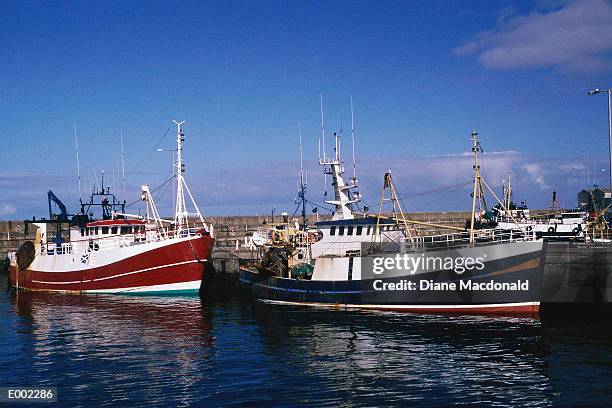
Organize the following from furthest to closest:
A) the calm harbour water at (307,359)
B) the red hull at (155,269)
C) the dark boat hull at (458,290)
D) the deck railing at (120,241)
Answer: the deck railing at (120,241) → the red hull at (155,269) → the dark boat hull at (458,290) → the calm harbour water at (307,359)

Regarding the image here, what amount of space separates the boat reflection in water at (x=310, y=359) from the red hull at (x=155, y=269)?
8.69 meters

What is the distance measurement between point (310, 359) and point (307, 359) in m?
0.11

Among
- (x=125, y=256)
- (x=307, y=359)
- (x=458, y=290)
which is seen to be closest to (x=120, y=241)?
(x=125, y=256)

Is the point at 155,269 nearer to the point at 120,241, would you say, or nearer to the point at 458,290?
the point at 120,241

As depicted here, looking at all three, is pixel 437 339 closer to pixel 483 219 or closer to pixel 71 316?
pixel 71 316

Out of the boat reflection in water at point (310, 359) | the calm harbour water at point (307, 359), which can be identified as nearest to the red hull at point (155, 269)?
the boat reflection in water at point (310, 359)

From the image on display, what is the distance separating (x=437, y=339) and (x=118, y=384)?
13.0 metres

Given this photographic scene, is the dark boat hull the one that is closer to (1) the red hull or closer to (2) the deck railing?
(1) the red hull

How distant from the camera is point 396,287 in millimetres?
32625

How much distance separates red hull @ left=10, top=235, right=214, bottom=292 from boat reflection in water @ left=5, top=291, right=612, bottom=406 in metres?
8.69

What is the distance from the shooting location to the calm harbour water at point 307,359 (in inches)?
713

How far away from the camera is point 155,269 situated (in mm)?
43312

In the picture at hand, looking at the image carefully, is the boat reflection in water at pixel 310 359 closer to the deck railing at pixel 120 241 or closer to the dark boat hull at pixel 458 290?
the dark boat hull at pixel 458 290

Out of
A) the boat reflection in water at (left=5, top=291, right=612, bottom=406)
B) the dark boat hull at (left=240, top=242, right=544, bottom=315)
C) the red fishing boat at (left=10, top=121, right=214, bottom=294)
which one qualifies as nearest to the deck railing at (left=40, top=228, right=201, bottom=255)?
the red fishing boat at (left=10, top=121, right=214, bottom=294)
